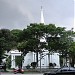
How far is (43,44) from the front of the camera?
180ft

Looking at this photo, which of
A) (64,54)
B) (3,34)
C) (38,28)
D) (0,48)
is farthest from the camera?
(3,34)

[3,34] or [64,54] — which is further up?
[3,34]

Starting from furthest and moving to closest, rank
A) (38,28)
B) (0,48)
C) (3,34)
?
(3,34) → (0,48) → (38,28)

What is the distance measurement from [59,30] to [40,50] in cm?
556

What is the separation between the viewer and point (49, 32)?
5438 centimetres

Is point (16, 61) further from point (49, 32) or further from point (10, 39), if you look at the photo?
point (49, 32)

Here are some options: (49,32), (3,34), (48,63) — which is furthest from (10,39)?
(49,32)

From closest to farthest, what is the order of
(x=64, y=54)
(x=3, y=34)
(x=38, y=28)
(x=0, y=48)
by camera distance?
(x=38, y=28)
(x=64, y=54)
(x=0, y=48)
(x=3, y=34)

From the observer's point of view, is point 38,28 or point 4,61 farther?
point 4,61

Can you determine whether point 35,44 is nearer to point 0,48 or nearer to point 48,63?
point 0,48

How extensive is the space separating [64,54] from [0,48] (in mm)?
14685

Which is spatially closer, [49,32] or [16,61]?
[49,32]

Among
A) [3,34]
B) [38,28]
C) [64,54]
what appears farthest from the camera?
[3,34]

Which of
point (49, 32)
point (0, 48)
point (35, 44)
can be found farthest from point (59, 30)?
point (0, 48)
